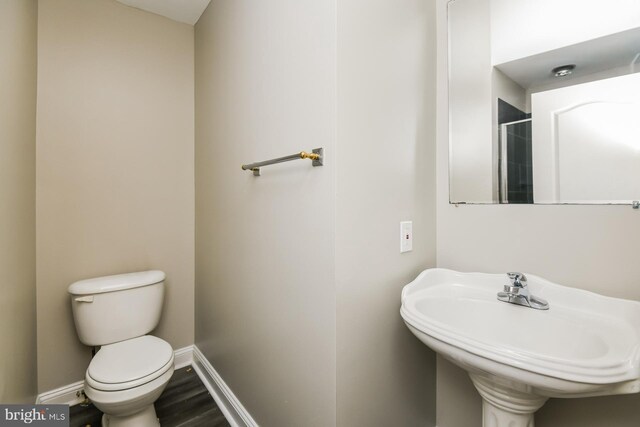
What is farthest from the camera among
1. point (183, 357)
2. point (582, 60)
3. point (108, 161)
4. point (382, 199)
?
point (183, 357)

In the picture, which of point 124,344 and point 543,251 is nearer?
point 543,251

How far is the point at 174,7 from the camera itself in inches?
72.6

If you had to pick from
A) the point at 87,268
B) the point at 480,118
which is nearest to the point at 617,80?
the point at 480,118

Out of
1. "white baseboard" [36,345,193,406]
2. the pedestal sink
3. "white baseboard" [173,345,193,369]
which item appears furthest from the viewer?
"white baseboard" [173,345,193,369]

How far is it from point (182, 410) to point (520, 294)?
5.98 ft

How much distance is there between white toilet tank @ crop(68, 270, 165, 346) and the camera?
5.02 feet

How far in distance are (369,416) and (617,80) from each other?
1.41m

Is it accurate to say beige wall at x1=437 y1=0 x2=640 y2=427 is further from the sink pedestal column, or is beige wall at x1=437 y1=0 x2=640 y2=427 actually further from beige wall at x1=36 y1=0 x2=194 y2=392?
beige wall at x1=36 y1=0 x2=194 y2=392

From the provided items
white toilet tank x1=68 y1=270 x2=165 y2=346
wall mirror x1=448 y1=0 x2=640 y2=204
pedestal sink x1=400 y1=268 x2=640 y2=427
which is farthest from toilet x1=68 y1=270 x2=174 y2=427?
wall mirror x1=448 y1=0 x2=640 y2=204

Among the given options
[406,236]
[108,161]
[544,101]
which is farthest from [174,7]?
[544,101]

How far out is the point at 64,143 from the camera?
163 cm

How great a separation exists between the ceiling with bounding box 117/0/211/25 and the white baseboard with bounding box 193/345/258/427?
7.61ft

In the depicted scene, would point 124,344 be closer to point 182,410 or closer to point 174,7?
point 182,410

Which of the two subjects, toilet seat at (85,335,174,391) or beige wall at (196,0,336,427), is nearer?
beige wall at (196,0,336,427)
